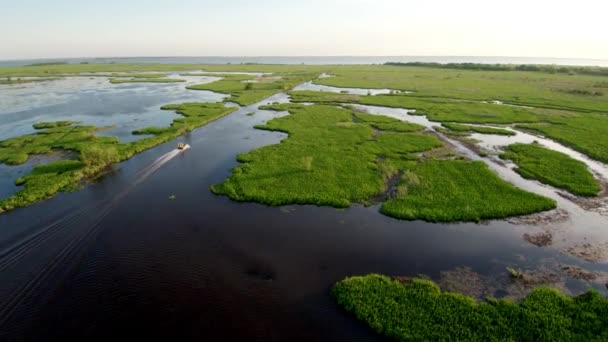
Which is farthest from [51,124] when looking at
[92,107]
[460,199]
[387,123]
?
[460,199]

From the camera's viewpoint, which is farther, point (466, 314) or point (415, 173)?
point (415, 173)

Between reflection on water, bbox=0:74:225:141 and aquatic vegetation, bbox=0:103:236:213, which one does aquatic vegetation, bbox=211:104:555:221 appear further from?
reflection on water, bbox=0:74:225:141

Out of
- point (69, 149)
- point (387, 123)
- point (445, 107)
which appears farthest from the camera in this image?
point (445, 107)

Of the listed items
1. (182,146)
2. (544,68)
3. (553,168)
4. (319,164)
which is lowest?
(319,164)

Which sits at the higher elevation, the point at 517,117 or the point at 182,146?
the point at 517,117

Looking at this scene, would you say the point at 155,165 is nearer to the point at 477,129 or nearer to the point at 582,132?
the point at 477,129

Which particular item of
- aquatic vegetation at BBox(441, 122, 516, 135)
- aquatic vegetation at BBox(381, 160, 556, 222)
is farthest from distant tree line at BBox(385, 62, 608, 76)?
aquatic vegetation at BBox(381, 160, 556, 222)
